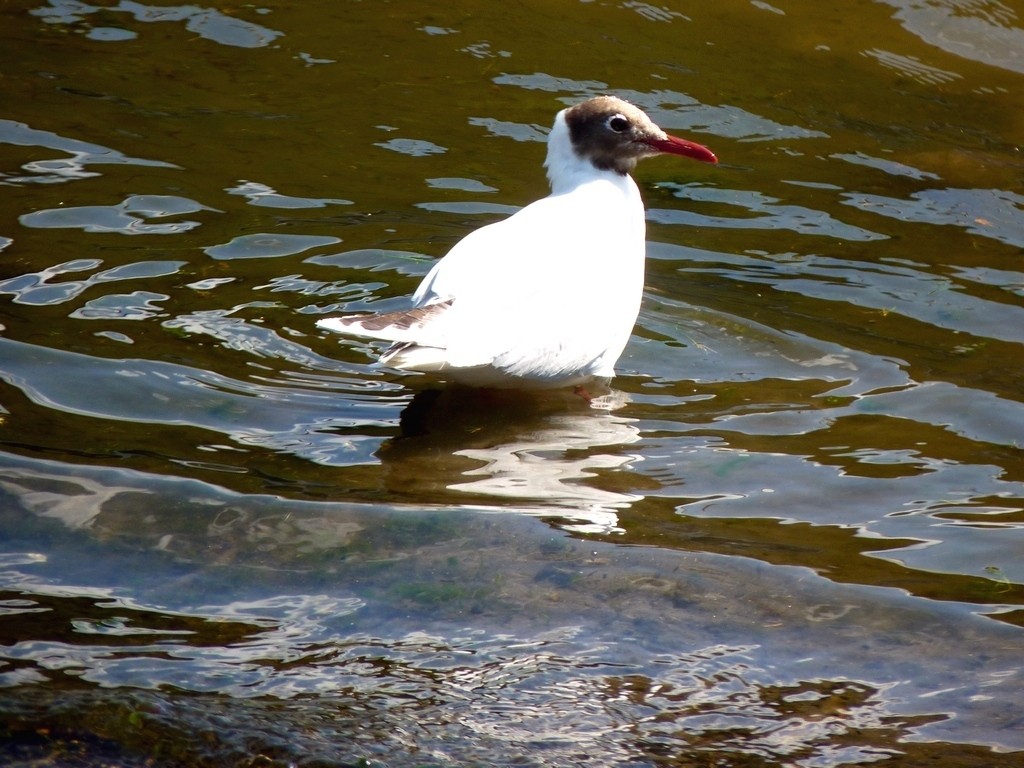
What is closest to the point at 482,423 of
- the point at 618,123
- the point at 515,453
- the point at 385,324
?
the point at 515,453

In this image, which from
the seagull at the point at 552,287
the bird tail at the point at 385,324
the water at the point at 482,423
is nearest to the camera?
the water at the point at 482,423

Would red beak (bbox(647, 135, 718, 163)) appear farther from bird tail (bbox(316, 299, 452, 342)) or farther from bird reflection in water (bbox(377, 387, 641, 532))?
bird tail (bbox(316, 299, 452, 342))

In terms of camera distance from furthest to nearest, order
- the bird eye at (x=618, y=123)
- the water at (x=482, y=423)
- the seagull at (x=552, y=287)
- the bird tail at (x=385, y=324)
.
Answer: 1. the bird eye at (x=618, y=123)
2. the seagull at (x=552, y=287)
3. the bird tail at (x=385, y=324)
4. the water at (x=482, y=423)

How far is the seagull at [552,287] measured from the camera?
5266 mm

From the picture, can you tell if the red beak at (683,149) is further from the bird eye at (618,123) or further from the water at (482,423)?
the water at (482,423)

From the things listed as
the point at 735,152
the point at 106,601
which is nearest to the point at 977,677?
the point at 106,601

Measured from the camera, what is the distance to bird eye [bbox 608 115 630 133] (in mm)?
6711

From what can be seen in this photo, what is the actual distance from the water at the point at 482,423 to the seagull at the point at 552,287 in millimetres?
335

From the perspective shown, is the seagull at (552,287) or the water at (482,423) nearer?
the water at (482,423)

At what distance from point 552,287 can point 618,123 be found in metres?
1.36

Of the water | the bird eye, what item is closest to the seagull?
the bird eye

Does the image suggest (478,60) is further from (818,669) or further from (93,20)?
(818,669)

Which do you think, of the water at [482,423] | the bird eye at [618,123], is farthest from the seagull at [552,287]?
the water at [482,423]

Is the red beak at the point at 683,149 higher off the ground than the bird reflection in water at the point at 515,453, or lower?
higher
